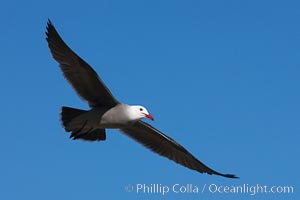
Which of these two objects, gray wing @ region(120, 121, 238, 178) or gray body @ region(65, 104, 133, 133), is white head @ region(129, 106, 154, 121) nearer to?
gray body @ region(65, 104, 133, 133)

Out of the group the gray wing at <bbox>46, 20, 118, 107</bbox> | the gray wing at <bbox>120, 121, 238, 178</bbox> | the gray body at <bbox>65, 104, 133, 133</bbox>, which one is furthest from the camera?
the gray wing at <bbox>120, 121, 238, 178</bbox>

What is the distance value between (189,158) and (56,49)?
378 cm

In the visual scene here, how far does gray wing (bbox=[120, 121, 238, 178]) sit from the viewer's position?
41.6 ft

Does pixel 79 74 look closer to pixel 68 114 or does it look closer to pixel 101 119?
pixel 68 114

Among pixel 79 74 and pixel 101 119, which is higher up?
pixel 79 74

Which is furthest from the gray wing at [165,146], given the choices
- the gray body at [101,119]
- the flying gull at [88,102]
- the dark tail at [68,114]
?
the dark tail at [68,114]

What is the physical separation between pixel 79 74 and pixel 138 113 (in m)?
1.26

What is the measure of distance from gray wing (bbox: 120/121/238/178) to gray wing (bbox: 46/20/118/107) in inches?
61.1

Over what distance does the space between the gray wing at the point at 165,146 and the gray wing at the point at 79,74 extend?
1.55m

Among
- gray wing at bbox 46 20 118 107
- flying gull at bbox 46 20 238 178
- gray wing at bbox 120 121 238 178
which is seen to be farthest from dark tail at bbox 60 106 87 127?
gray wing at bbox 120 121 238 178

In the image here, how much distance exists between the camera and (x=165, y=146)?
12953 mm

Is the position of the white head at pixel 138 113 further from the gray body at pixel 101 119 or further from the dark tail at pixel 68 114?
the dark tail at pixel 68 114

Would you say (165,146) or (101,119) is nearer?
(101,119)

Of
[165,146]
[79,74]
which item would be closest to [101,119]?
[79,74]
